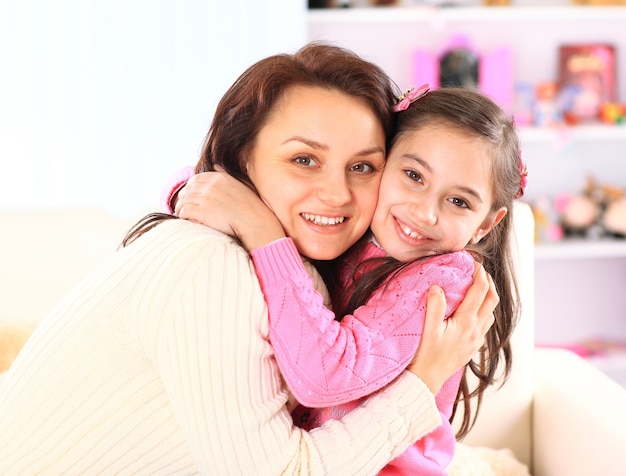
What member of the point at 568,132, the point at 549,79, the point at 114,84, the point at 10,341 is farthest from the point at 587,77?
the point at 10,341

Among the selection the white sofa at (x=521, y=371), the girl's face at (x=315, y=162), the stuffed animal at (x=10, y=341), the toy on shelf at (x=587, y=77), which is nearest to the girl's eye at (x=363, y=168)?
the girl's face at (x=315, y=162)

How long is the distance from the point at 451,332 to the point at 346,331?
20cm

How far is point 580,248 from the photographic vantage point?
372 centimetres

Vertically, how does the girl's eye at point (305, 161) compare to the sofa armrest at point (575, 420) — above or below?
above

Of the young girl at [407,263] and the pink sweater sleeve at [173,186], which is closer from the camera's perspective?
the young girl at [407,263]

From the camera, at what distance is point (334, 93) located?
1400 millimetres

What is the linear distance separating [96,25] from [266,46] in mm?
705

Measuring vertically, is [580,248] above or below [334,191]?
below

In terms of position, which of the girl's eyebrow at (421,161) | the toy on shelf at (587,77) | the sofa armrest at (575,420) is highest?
the girl's eyebrow at (421,161)

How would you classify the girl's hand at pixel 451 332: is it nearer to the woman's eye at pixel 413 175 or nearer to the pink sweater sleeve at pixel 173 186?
the woman's eye at pixel 413 175

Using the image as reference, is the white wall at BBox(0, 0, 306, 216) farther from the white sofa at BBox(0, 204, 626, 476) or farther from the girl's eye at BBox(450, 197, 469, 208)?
the girl's eye at BBox(450, 197, 469, 208)

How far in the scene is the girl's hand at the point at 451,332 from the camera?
4.43 feet

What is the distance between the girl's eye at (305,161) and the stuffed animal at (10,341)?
2.66 feet

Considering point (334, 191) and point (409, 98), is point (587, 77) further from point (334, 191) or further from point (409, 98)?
point (334, 191)
